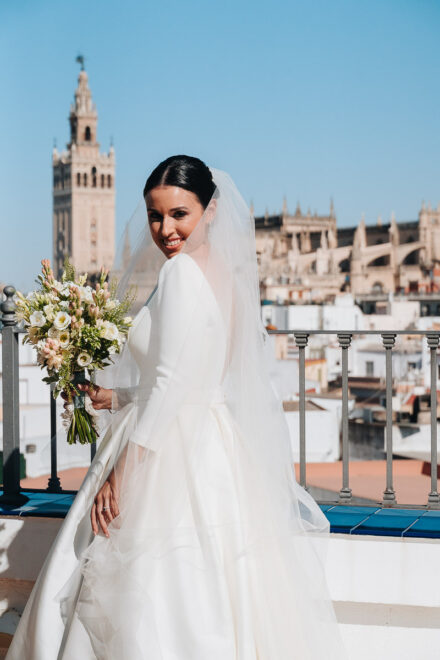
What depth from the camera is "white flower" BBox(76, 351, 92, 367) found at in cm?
196

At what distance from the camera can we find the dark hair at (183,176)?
6.36 feet

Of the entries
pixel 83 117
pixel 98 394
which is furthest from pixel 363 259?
pixel 98 394

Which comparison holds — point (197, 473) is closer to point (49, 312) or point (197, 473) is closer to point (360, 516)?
point (49, 312)

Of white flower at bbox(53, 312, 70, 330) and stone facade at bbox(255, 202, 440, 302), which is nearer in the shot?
white flower at bbox(53, 312, 70, 330)

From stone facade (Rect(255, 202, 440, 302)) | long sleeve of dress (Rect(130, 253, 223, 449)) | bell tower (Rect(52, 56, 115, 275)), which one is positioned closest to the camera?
long sleeve of dress (Rect(130, 253, 223, 449))

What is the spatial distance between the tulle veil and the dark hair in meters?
0.04

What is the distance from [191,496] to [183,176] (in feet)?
2.34

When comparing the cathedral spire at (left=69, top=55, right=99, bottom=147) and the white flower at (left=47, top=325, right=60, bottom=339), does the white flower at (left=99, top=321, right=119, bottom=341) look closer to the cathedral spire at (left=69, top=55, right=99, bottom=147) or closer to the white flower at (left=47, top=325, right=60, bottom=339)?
the white flower at (left=47, top=325, right=60, bottom=339)

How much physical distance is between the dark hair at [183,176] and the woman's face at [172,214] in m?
0.01

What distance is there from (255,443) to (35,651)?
0.68 meters

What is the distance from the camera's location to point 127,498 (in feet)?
6.08

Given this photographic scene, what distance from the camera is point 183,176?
6.37 ft

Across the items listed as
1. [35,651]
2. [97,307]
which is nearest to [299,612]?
[35,651]

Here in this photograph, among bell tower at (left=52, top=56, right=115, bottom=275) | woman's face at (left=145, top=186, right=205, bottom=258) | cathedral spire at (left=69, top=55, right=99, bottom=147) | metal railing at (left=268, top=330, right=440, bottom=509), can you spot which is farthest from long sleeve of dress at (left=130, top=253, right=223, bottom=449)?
cathedral spire at (left=69, top=55, right=99, bottom=147)
